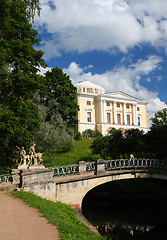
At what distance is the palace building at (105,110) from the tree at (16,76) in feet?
122

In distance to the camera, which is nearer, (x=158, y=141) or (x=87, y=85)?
(x=158, y=141)

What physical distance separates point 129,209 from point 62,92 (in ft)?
65.9

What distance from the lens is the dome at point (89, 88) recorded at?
60.3 meters

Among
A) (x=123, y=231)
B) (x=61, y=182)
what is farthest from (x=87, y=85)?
(x=123, y=231)

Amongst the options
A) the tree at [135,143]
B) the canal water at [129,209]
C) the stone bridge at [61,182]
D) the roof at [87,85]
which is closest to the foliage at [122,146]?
the tree at [135,143]

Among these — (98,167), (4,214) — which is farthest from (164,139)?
(4,214)

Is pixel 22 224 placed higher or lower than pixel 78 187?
lower

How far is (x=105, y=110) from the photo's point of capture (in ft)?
189

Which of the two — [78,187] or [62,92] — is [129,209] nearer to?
[78,187]

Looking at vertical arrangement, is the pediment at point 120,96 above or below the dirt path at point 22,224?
above

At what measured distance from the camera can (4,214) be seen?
795cm

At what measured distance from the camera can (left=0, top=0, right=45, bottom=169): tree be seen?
15267 millimetres

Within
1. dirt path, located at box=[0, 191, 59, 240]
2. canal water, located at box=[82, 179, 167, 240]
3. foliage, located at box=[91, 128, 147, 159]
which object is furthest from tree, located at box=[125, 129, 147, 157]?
dirt path, located at box=[0, 191, 59, 240]

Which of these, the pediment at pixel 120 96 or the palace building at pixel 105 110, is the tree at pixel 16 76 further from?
the pediment at pixel 120 96
